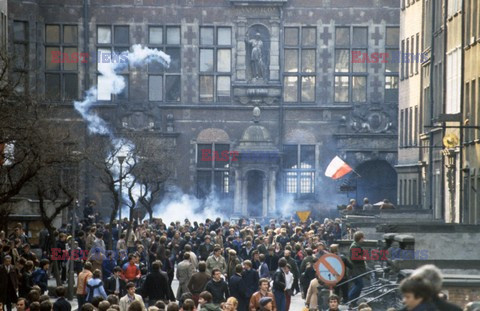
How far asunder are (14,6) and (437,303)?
50.6 metres

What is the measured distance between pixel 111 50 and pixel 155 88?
2.48 metres

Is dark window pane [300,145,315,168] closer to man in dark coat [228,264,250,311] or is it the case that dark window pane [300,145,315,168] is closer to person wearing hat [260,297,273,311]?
man in dark coat [228,264,250,311]

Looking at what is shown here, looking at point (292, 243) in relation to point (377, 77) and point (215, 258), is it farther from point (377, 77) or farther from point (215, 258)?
point (377, 77)

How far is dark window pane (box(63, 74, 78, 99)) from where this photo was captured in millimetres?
59812

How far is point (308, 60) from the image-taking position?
2381 inches

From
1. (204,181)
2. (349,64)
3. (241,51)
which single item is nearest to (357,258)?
(204,181)

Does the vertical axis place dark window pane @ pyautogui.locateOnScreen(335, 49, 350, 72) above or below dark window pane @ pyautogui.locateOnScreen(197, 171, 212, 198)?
above

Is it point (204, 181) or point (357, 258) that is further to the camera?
point (204, 181)

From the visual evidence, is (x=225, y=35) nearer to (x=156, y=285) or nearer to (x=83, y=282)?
(x=83, y=282)

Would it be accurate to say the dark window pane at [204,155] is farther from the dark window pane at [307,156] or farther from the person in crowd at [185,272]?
the person in crowd at [185,272]

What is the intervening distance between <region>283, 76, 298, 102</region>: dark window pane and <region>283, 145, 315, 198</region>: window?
2.08m

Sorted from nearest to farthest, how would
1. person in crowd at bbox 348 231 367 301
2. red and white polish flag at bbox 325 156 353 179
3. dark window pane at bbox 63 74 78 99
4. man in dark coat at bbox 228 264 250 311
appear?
1. person in crowd at bbox 348 231 367 301
2. man in dark coat at bbox 228 264 250 311
3. red and white polish flag at bbox 325 156 353 179
4. dark window pane at bbox 63 74 78 99

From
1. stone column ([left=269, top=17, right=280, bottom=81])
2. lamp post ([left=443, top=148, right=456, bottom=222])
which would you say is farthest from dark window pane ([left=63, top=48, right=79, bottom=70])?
lamp post ([left=443, top=148, right=456, bottom=222])

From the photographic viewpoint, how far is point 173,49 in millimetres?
60594
